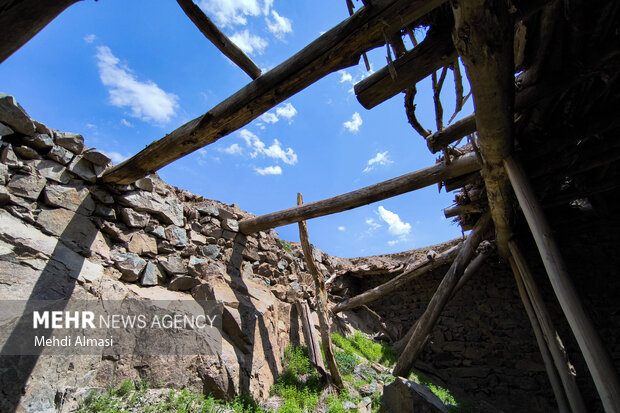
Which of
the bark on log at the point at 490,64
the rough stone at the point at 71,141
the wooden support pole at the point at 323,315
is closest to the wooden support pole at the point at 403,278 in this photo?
the wooden support pole at the point at 323,315

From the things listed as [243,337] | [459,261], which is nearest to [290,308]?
[243,337]

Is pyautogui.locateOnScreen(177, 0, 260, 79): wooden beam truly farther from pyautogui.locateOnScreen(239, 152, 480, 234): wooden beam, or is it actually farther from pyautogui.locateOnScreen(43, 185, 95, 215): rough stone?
pyautogui.locateOnScreen(43, 185, 95, 215): rough stone

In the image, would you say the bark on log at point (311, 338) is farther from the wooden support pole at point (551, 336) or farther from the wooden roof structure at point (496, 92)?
the wooden support pole at point (551, 336)

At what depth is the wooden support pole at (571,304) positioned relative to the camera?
2.04m

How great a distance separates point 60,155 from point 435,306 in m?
5.10

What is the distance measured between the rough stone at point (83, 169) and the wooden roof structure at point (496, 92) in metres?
0.14

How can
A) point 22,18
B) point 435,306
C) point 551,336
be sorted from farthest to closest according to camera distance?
point 435,306 < point 551,336 < point 22,18

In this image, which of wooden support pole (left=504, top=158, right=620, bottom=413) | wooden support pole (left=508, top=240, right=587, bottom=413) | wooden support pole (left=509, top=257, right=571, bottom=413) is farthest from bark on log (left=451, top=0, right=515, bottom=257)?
wooden support pole (left=509, top=257, right=571, bottom=413)

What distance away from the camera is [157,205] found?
4211 millimetres

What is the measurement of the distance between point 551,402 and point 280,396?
5.00 metres

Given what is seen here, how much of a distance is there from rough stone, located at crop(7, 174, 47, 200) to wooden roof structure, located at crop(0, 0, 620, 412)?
0.62 metres

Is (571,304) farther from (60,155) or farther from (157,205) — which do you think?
(60,155)

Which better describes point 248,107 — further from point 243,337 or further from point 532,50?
point 243,337

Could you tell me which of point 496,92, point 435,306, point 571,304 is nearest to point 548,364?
point 435,306
